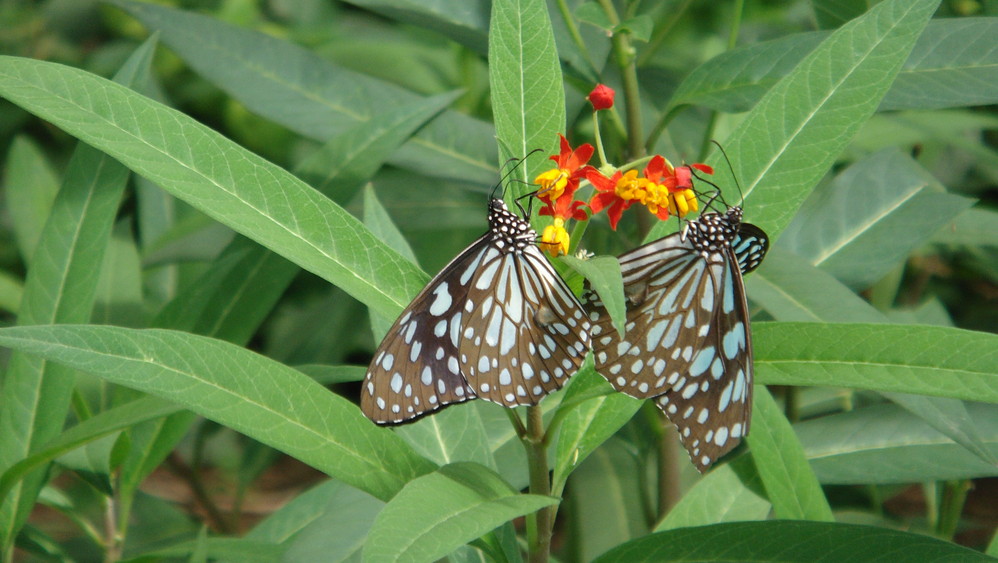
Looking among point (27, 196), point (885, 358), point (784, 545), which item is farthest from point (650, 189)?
point (27, 196)

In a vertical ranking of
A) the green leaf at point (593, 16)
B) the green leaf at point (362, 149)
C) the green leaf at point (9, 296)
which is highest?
the green leaf at point (593, 16)

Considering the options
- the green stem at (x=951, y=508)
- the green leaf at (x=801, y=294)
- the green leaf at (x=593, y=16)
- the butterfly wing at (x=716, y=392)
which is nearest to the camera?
the butterfly wing at (x=716, y=392)

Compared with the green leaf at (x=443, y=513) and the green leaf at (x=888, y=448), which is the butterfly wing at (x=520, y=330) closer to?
the green leaf at (x=443, y=513)

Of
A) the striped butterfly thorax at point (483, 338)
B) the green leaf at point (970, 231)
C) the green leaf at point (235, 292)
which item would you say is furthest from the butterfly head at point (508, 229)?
the green leaf at point (970, 231)

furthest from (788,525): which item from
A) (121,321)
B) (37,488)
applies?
(121,321)

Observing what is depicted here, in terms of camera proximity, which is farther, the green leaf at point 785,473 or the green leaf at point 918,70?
the green leaf at point 918,70

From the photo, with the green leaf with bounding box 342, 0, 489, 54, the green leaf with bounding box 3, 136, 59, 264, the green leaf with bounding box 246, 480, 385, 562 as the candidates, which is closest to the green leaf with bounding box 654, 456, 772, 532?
the green leaf with bounding box 246, 480, 385, 562

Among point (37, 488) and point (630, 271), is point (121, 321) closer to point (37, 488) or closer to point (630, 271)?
point (37, 488)
